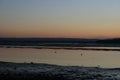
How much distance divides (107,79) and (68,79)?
259 cm

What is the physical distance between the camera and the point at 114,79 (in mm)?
20844

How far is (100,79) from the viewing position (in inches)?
822

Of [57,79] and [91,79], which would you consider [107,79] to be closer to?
[91,79]

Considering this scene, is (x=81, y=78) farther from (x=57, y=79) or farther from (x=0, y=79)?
(x=0, y=79)

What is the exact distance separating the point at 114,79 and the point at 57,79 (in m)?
3.77

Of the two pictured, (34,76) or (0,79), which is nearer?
(0,79)

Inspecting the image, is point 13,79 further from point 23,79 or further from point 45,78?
point 45,78

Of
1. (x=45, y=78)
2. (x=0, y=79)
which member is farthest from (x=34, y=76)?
(x=0, y=79)

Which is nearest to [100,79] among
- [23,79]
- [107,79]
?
[107,79]

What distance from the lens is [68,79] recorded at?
68.5 feet

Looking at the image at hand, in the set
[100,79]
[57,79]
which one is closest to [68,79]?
[57,79]

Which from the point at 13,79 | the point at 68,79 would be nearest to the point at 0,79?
the point at 13,79

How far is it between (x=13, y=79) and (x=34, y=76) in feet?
6.29

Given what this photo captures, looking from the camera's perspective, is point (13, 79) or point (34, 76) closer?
point (13, 79)
